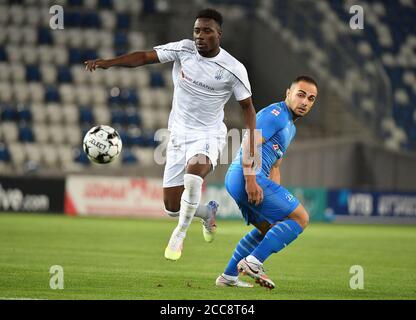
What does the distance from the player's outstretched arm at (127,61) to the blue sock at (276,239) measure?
2126 mm

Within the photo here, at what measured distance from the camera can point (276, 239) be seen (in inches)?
320

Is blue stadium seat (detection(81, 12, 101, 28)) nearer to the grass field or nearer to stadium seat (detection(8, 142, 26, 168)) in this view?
stadium seat (detection(8, 142, 26, 168))

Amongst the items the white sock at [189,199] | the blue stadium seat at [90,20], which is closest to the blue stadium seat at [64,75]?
the blue stadium seat at [90,20]

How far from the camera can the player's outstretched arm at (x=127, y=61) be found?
8.61 meters

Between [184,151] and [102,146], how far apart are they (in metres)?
0.87

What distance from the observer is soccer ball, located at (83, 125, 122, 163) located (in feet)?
31.4

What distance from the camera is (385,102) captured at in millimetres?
24891

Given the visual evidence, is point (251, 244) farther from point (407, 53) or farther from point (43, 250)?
point (407, 53)

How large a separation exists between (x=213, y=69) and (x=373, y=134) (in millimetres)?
17518

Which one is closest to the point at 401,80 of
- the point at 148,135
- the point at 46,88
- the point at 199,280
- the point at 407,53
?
the point at 407,53

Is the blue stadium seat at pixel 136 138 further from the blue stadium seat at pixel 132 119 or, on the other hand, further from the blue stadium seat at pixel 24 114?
the blue stadium seat at pixel 24 114

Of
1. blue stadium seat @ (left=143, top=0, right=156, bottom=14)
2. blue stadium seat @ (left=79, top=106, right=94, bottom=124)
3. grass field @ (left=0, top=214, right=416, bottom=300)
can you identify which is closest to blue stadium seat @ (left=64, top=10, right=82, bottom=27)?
blue stadium seat @ (left=143, top=0, right=156, bottom=14)

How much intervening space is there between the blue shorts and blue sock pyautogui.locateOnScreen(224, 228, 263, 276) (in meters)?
0.33

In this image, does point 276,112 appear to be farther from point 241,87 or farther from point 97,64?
point 97,64
